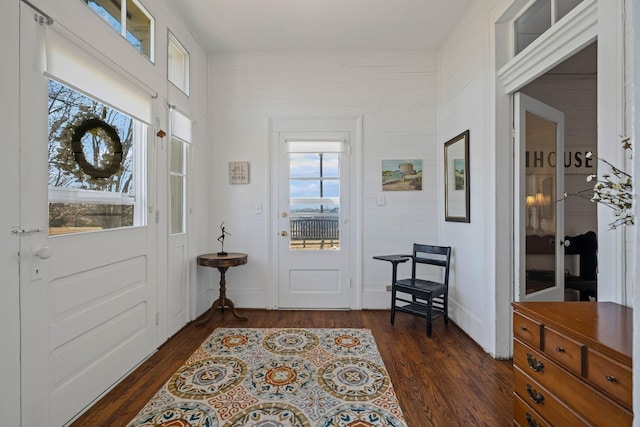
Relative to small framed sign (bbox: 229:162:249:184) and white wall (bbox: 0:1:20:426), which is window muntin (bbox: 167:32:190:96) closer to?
small framed sign (bbox: 229:162:249:184)

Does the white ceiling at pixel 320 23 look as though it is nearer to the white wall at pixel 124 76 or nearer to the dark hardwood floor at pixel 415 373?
the white wall at pixel 124 76

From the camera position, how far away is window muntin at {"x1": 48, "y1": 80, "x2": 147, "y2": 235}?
1.74 meters

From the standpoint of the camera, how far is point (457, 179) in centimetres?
331

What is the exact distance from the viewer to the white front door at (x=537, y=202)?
2.59 m

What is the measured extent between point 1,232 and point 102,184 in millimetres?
774

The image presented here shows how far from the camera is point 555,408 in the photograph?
134 centimetres

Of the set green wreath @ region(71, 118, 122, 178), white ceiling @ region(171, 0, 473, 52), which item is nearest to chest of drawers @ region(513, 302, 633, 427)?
green wreath @ region(71, 118, 122, 178)

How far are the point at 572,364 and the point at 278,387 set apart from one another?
164 cm

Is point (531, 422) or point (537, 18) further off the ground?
point (537, 18)

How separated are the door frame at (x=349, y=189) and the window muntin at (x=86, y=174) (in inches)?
60.7

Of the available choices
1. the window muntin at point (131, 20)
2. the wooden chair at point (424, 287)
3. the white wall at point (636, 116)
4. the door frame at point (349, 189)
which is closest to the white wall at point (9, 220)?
the window muntin at point (131, 20)

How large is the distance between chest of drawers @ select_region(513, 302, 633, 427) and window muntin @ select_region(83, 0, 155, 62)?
2995 millimetres

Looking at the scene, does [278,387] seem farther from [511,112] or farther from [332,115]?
[332,115]

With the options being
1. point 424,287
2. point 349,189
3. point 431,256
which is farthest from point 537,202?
point 349,189
